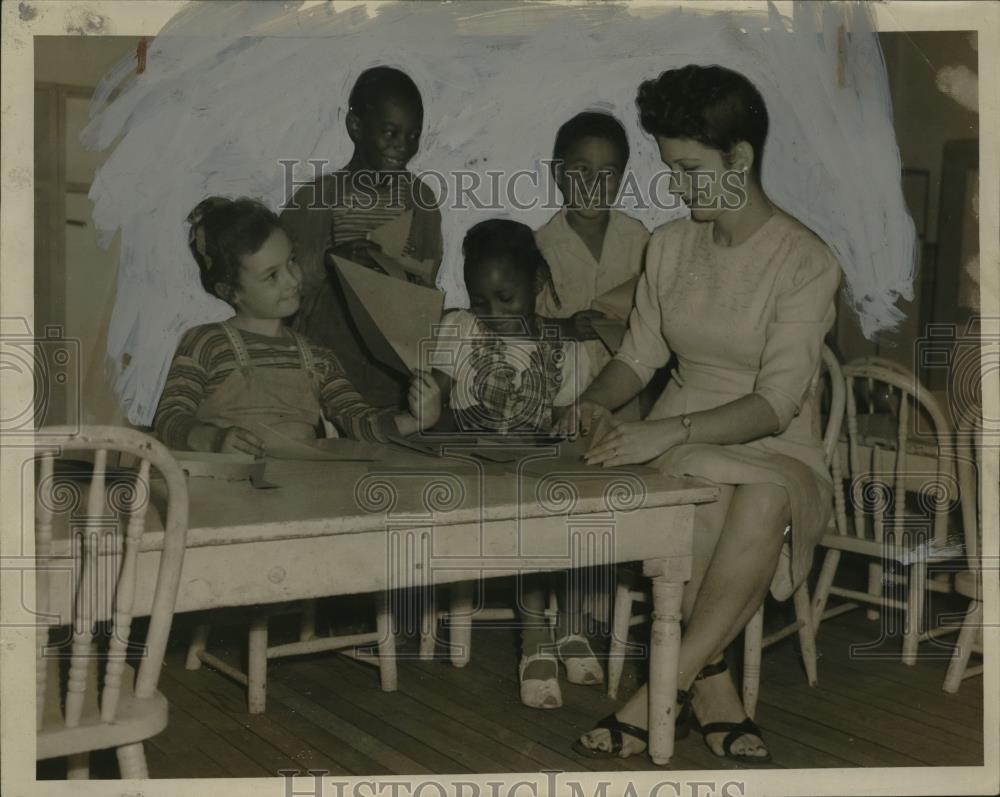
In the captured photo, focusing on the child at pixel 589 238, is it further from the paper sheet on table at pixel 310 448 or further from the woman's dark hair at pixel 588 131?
the paper sheet on table at pixel 310 448

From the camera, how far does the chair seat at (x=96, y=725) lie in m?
2.05

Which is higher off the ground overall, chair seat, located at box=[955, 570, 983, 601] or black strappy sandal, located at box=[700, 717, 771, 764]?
chair seat, located at box=[955, 570, 983, 601]

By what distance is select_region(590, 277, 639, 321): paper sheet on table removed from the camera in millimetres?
3521

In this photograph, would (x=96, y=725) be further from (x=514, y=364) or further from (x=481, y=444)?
(x=514, y=364)

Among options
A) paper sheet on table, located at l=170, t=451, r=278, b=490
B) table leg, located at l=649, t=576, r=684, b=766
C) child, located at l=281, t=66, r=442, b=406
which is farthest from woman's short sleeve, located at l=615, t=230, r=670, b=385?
paper sheet on table, located at l=170, t=451, r=278, b=490

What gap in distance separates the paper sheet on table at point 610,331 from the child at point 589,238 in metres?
0.01

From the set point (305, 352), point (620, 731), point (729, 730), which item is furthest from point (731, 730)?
point (305, 352)

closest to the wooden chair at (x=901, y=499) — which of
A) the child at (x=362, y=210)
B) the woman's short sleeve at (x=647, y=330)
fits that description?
the woman's short sleeve at (x=647, y=330)

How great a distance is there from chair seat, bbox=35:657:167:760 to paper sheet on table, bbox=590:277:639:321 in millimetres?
1819

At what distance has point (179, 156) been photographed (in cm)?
→ 323

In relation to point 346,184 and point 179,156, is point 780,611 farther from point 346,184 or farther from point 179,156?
point 179,156

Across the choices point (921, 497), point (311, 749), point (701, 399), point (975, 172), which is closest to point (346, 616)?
point (311, 749)

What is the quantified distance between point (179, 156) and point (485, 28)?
2.89ft

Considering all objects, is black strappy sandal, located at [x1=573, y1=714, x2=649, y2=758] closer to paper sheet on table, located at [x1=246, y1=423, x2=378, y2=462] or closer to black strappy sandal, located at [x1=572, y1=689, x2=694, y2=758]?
black strappy sandal, located at [x1=572, y1=689, x2=694, y2=758]
